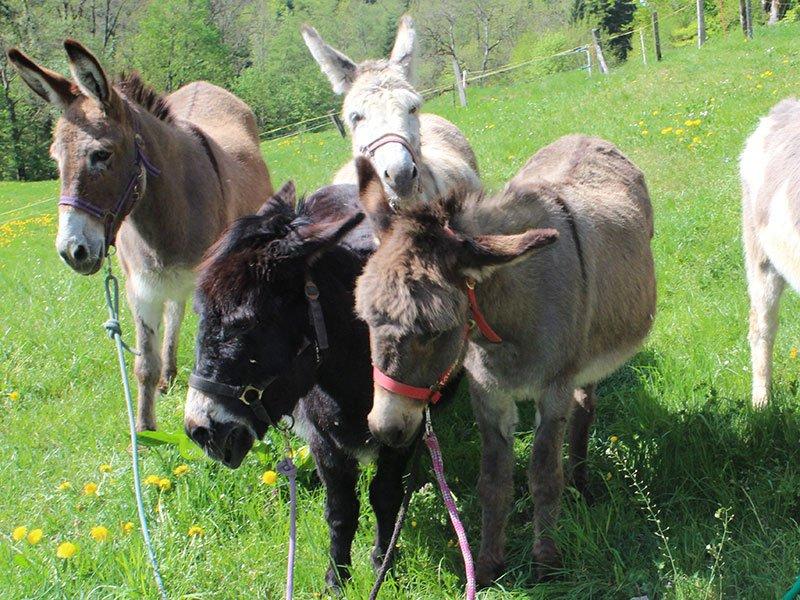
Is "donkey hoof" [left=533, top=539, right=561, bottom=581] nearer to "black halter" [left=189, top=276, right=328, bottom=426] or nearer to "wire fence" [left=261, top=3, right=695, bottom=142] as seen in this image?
"black halter" [left=189, top=276, right=328, bottom=426]

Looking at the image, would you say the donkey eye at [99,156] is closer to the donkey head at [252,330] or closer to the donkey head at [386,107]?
the donkey head at [252,330]

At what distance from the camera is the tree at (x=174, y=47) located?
42250mm

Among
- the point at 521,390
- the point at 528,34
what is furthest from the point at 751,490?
the point at 528,34

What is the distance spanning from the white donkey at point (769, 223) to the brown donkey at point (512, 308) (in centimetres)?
69

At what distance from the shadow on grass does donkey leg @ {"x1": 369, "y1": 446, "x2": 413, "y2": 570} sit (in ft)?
0.41

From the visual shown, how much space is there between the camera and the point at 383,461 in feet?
9.37

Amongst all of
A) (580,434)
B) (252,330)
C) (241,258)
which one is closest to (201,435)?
(252,330)

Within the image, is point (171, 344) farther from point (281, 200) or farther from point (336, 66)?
point (281, 200)

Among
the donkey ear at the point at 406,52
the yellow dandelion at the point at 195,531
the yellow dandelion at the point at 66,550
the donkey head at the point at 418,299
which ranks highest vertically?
the donkey ear at the point at 406,52

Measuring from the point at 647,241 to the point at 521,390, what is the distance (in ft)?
4.73

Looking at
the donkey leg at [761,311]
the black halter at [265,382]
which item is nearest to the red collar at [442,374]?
the black halter at [265,382]

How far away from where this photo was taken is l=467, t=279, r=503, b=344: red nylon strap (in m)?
2.25

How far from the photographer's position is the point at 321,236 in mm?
2455

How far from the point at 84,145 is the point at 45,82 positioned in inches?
16.0
